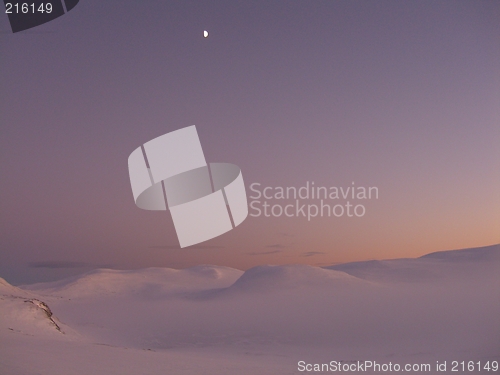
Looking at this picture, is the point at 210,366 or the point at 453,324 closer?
the point at 210,366

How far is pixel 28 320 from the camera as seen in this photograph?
1786cm

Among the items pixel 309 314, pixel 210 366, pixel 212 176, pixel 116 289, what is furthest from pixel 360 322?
pixel 116 289

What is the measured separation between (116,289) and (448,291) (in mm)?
46060

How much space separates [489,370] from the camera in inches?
589

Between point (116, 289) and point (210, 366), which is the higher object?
point (210, 366)

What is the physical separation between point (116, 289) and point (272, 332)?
42291 mm

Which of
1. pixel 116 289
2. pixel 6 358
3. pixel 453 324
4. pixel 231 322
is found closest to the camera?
pixel 6 358

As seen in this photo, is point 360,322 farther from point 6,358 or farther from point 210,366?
point 6,358

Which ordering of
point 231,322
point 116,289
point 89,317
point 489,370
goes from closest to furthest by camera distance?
1. point 489,370
2. point 231,322
3. point 89,317
4. point 116,289

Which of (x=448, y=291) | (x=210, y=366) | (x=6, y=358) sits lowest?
(x=448, y=291)

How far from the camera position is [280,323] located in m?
29.7

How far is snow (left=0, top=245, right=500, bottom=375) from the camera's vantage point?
13.7m

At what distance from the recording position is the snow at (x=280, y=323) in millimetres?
13695

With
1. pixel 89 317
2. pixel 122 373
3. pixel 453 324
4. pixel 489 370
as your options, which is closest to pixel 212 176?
pixel 122 373
